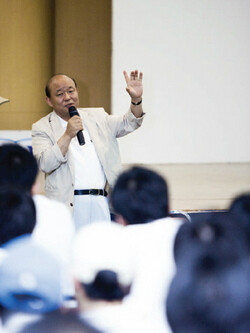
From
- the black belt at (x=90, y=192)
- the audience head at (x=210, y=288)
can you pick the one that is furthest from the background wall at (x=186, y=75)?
the audience head at (x=210, y=288)

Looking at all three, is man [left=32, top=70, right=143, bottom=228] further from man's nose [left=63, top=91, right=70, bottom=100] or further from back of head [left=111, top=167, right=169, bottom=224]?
back of head [left=111, top=167, right=169, bottom=224]

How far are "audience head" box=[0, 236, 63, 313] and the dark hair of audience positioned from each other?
0.06 metres

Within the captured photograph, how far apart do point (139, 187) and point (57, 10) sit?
7.11m

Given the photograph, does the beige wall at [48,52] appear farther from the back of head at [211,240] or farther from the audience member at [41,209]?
the back of head at [211,240]

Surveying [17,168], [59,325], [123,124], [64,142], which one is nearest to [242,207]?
[59,325]

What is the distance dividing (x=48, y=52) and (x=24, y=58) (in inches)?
15.4

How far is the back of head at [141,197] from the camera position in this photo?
1.42 metres

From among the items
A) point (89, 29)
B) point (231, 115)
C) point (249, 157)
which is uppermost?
point (89, 29)

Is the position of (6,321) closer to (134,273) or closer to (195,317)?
(134,273)

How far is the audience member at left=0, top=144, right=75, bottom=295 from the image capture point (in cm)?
138

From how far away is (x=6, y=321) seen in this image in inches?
38.8

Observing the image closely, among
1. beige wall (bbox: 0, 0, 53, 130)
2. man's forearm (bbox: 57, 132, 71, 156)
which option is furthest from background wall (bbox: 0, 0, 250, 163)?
man's forearm (bbox: 57, 132, 71, 156)

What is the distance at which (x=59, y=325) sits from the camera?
0.94 meters

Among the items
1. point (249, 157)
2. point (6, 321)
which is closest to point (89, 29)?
point (249, 157)
